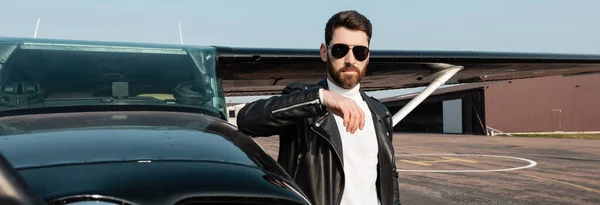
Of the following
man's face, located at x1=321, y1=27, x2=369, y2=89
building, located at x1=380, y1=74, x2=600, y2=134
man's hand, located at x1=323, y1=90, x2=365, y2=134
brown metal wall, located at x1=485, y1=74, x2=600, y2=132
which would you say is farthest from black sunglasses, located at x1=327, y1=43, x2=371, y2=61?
brown metal wall, located at x1=485, y1=74, x2=600, y2=132

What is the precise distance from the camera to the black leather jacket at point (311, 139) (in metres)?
2.21

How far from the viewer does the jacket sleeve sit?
2.18 m

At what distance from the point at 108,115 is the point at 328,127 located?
1.04m

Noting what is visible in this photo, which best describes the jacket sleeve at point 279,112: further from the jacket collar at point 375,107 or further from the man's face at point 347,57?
the jacket collar at point 375,107

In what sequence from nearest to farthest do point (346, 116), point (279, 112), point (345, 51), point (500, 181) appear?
point (346, 116) → point (279, 112) → point (345, 51) → point (500, 181)

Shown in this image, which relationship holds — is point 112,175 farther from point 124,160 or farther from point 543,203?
point 543,203

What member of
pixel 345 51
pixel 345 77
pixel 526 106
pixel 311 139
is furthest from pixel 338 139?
pixel 526 106

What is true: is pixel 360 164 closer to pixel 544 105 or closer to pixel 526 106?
pixel 526 106

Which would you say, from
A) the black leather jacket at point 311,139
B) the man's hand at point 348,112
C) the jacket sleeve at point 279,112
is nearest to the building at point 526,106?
the black leather jacket at point 311,139

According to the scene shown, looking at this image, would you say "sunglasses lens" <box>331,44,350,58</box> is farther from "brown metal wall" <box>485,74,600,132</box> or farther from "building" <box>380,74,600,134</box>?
"brown metal wall" <box>485,74,600,132</box>

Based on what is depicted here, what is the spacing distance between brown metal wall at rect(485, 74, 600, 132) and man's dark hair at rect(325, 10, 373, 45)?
3921 cm

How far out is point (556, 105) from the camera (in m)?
41.9

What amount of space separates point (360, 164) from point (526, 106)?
42578mm

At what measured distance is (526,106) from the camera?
4125 centimetres
